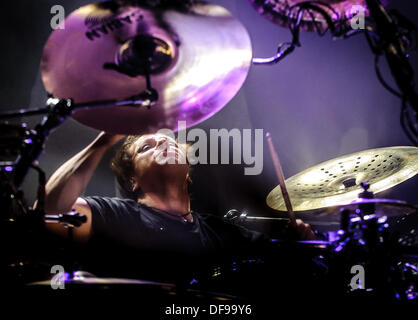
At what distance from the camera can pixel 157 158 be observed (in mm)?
2254

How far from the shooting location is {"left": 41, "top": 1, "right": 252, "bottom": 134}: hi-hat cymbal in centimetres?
103

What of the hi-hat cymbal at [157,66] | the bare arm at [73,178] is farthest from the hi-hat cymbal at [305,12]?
the bare arm at [73,178]

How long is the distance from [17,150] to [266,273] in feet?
3.44

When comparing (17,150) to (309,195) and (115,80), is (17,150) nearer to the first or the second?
(115,80)

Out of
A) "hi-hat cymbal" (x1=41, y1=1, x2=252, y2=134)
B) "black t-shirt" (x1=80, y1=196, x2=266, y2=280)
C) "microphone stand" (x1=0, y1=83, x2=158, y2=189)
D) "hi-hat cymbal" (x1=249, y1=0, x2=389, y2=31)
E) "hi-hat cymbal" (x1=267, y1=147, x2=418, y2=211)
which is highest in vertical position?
"hi-hat cymbal" (x1=249, y1=0, x2=389, y2=31)

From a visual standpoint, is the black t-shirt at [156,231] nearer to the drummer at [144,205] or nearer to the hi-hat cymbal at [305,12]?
the drummer at [144,205]

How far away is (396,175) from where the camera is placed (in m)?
1.55

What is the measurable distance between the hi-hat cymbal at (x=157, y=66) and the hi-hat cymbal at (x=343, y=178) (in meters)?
0.72

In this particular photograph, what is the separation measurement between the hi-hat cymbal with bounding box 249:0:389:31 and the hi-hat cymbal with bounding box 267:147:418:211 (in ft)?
2.11

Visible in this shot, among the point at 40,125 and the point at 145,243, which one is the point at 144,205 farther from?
the point at 40,125

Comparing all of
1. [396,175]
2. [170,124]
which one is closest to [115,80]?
[170,124]

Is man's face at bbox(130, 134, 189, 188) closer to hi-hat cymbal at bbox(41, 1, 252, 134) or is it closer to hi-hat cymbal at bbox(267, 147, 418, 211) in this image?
hi-hat cymbal at bbox(267, 147, 418, 211)

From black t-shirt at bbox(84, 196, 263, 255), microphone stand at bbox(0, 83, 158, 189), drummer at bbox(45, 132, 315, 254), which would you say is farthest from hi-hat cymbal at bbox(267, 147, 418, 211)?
microphone stand at bbox(0, 83, 158, 189)

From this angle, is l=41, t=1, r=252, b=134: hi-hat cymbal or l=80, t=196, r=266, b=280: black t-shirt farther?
l=80, t=196, r=266, b=280: black t-shirt
